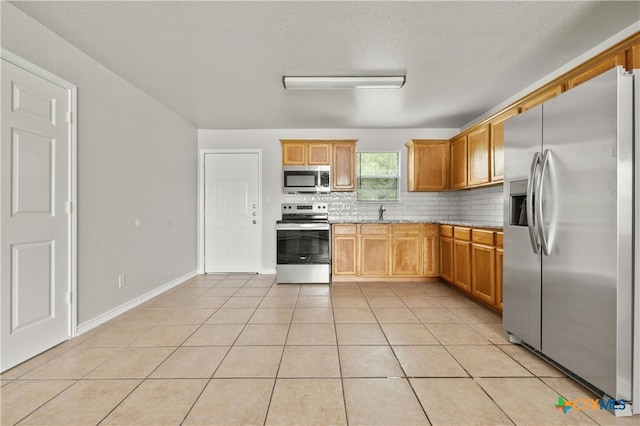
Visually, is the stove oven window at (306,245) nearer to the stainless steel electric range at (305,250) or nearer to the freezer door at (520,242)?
the stainless steel electric range at (305,250)

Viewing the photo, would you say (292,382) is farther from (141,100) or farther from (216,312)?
(141,100)

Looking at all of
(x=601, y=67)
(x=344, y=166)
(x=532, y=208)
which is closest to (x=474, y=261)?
(x=532, y=208)

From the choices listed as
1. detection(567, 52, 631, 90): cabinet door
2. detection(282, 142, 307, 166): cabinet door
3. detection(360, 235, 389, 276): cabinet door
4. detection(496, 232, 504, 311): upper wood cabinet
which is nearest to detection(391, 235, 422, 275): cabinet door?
detection(360, 235, 389, 276): cabinet door

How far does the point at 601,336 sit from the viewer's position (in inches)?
64.8

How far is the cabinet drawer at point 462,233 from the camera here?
3697mm

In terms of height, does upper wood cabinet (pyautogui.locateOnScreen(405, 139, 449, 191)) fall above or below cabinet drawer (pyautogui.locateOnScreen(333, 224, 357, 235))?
above

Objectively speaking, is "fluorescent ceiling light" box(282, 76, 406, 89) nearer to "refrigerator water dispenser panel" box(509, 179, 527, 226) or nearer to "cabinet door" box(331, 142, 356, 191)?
"refrigerator water dispenser panel" box(509, 179, 527, 226)

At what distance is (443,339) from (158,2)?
3.25m

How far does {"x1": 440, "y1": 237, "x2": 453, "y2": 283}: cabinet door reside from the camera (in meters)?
4.19

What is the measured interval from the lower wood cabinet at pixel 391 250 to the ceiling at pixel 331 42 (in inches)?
72.2

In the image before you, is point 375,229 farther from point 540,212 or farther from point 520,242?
point 540,212

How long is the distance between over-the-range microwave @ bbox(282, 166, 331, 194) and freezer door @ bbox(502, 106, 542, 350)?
2.83m
